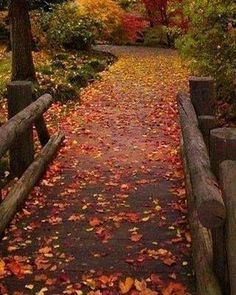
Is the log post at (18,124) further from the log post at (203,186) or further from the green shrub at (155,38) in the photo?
the green shrub at (155,38)

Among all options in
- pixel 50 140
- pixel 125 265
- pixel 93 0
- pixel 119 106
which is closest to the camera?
pixel 125 265

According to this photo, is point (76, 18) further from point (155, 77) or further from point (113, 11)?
point (155, 77)

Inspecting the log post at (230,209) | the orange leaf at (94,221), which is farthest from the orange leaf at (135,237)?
the log post at (230,209)

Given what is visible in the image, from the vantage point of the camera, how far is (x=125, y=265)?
4.28 meters

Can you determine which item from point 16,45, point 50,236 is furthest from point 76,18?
point 50,236

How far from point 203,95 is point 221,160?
2.94 meters

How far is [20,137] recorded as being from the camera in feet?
21.0

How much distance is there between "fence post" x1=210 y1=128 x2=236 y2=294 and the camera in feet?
10.8

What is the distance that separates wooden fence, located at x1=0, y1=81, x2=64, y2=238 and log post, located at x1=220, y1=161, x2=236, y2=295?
95.7 inches

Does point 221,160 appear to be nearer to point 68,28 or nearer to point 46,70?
point 46,70

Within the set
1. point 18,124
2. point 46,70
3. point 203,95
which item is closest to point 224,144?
point 18,124

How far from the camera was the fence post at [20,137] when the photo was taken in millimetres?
6297

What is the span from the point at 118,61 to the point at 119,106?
1022cm

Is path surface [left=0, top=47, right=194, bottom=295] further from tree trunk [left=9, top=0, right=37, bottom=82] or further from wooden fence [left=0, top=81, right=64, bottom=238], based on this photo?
tree trunk [left=9, top=0, right=37, bottom=82]
